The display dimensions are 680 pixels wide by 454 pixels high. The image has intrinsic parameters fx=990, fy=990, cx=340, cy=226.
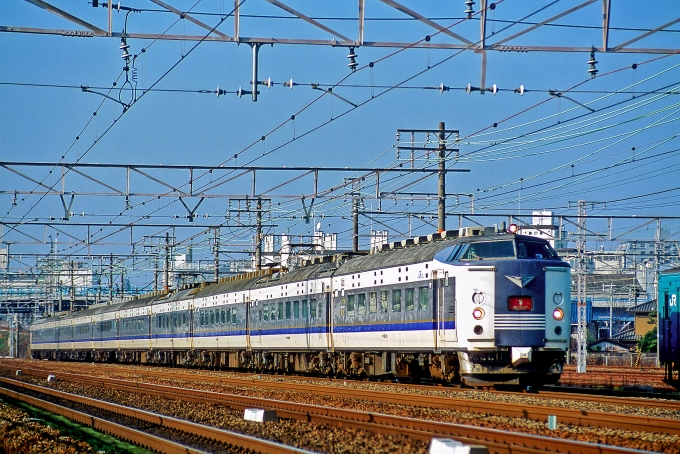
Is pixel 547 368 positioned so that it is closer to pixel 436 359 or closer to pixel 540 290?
pixel 540 290

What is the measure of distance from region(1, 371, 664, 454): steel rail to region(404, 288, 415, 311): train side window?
2669 mm

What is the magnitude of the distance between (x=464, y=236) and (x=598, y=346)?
5262 centimetres

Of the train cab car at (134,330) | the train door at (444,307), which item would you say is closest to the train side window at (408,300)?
the train door at (444,307)

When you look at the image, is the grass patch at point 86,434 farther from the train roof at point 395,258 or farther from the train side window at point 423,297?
the train roof at point 395,258

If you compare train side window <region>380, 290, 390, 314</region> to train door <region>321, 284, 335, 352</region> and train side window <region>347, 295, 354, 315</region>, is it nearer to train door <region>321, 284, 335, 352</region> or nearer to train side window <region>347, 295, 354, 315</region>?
train side window <region>347, 295, 354, 315</region>

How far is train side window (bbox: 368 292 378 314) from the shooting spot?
2655 cm

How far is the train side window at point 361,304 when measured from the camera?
89.8ft

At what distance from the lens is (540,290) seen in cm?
2152

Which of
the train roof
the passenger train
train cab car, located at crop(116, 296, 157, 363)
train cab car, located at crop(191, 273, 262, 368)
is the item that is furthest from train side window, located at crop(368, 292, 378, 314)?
train cab car, located at crop(116, 296, 157, 363)

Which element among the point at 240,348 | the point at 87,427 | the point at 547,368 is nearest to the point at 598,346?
the point at 240,348

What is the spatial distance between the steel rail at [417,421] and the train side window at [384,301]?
291cm

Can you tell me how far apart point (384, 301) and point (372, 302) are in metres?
0.87

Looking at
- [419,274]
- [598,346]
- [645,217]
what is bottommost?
[598,346]

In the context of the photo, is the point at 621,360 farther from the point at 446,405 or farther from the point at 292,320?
the point at 446,405
